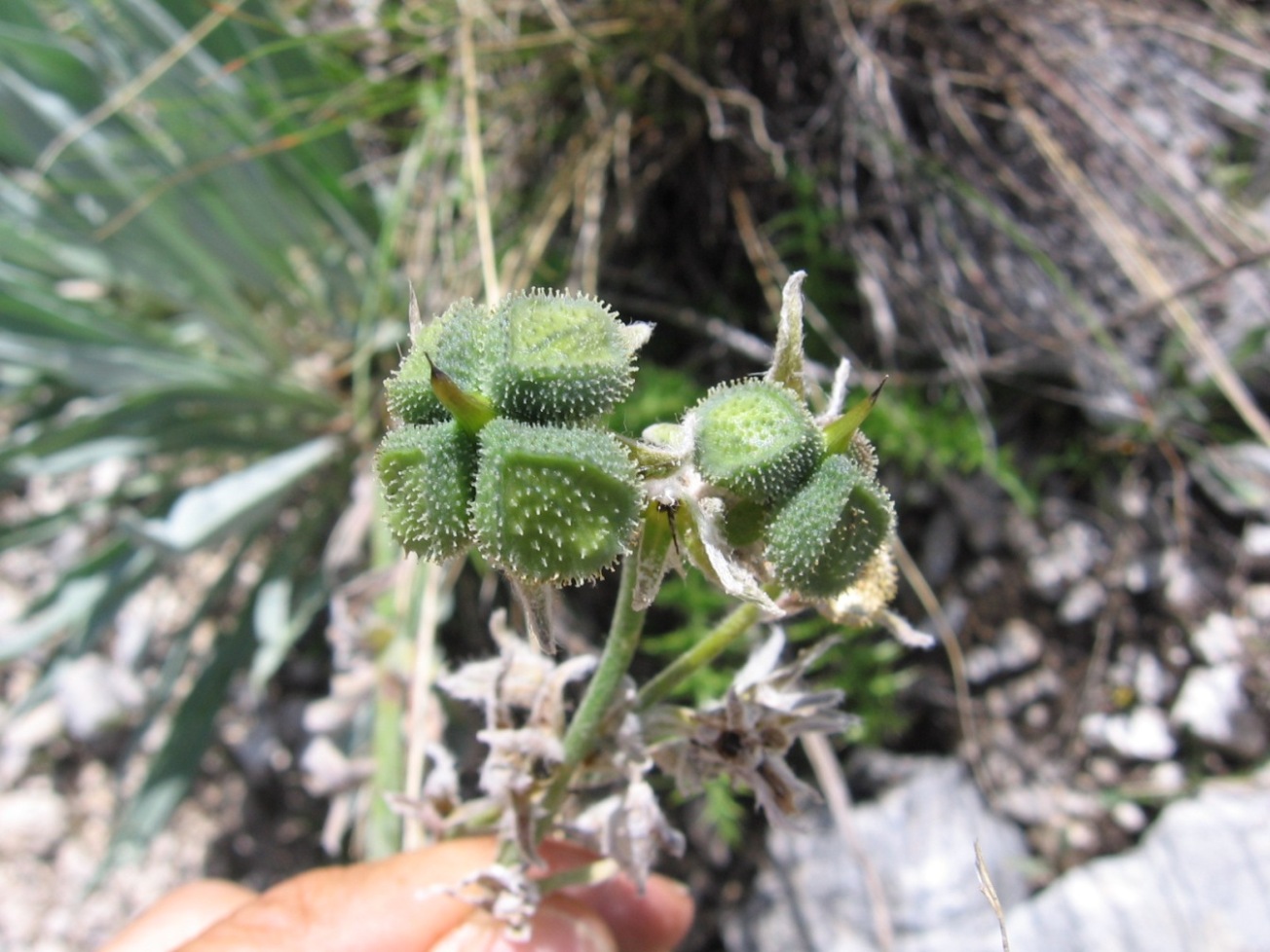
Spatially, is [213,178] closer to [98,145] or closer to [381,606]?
[98,145]

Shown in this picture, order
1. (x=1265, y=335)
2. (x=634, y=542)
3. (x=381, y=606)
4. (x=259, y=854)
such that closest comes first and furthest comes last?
1. (x=634, y=542)
2. (x=381, y=606)
3. (x=1265, y=335)
4. (x=259, y=854)

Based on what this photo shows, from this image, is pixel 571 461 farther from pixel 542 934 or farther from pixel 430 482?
pixel 542 934

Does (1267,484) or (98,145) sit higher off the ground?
(98,145)

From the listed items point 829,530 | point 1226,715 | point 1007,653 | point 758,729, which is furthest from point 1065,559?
point 829,530

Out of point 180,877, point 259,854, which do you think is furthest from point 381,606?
point 180,877

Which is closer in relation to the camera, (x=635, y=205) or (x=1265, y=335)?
(x=1265, y=335)

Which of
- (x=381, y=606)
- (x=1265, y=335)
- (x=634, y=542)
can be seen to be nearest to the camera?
(x=634, y=542)

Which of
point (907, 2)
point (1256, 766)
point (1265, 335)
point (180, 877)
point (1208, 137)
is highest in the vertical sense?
point (907, 2)
